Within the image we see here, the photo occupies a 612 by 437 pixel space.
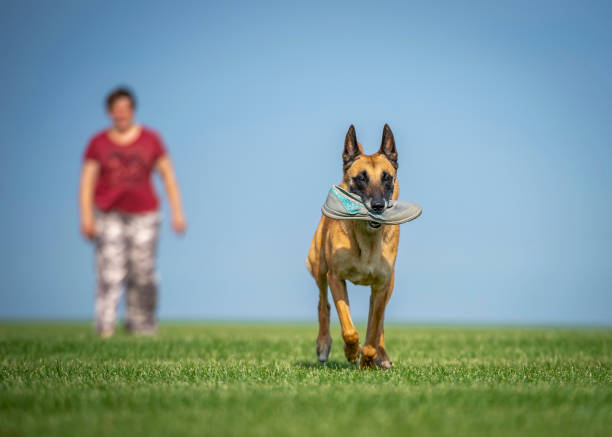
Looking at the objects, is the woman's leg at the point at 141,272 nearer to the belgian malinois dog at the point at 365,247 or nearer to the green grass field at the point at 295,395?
the green grass field at the point at 295,395

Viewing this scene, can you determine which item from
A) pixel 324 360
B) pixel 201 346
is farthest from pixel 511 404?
pixel 201 346

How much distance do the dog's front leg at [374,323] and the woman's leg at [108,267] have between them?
7.71 m

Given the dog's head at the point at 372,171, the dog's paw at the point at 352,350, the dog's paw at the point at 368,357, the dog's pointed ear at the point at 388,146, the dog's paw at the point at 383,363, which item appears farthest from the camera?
the dog's paw at the point at 383,363

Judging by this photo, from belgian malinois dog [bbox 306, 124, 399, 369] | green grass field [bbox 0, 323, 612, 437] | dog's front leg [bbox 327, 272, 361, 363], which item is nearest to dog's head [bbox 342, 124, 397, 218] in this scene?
belgian malinois dog [bbox 306, 124, 399, 369]

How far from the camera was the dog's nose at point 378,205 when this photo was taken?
6.73m

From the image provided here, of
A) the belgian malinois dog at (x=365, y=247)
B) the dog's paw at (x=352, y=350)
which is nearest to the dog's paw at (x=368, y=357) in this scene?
the belgian malinois dog at (x=365, y=247)

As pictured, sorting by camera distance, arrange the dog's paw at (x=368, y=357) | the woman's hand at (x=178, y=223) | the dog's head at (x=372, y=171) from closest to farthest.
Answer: the dog's head at (x=372, y=171)
the dog's paw at (x=368, y=357)
the woman's hand at (x=178, y=223)

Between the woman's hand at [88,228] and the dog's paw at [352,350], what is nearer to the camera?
the dog's paw at [352,350]

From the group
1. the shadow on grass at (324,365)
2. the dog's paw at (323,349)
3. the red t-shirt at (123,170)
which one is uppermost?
the red t-shirt at (123,170)

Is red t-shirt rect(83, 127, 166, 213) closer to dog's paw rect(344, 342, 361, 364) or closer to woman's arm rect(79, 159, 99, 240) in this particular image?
woman's arm rect(79, 159, 99, 240)

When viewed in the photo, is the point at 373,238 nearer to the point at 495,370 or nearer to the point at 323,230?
Result: the point at 323,230

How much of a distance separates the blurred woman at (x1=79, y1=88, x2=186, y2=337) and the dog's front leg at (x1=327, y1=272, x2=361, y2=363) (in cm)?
660

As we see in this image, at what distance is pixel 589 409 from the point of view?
464 centimetres

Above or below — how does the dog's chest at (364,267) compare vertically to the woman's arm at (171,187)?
below
